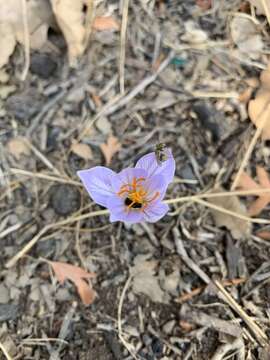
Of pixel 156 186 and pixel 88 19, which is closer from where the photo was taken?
pixel 156 186

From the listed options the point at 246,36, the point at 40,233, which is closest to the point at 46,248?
the point at 40,233

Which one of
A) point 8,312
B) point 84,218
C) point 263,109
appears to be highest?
point 263,109

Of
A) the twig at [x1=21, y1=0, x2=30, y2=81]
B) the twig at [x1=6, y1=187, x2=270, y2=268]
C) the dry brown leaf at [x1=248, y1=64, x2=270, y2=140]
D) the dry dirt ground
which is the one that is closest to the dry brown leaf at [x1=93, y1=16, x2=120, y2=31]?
the dry dirt ground

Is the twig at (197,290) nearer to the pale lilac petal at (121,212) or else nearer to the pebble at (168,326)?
the pebble at (168,326)

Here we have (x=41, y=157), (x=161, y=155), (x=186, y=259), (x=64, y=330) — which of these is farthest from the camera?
(x=41, y=157)

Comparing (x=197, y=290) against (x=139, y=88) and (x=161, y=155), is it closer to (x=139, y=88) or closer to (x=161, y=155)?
(x=161, y=155)

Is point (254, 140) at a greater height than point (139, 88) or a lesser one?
lesser

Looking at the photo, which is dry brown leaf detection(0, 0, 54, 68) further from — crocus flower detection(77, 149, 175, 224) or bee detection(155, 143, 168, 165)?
bee detection(155, 143, 168, 165)
